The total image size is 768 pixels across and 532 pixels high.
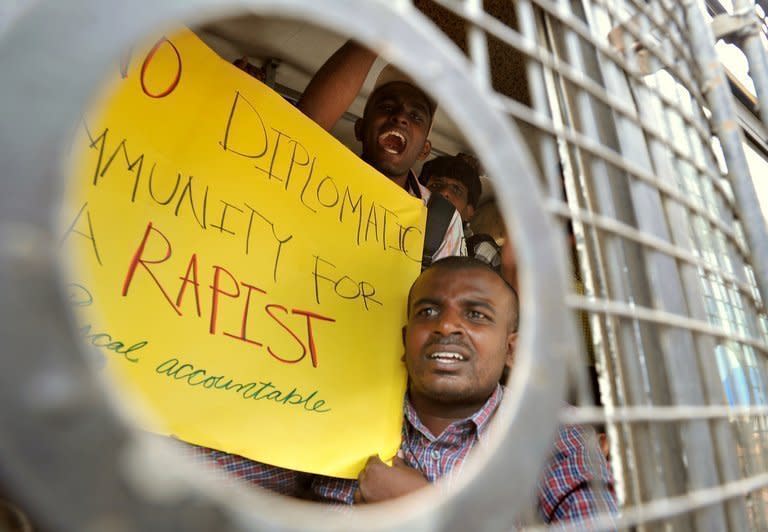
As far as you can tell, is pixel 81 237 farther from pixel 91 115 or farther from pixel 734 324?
pixel 734 324

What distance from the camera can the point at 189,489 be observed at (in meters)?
0.22

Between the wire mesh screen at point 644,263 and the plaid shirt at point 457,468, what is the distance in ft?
0.72

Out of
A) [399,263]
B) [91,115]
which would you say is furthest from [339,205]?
[91,115]

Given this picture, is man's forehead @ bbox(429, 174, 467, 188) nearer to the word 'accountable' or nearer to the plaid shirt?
the plaid shirt

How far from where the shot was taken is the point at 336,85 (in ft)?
3.83

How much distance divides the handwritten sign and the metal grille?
446mm

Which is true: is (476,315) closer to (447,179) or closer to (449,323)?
(449,323)

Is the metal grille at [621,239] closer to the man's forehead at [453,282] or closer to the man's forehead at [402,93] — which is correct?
the man's forehead at [453,282]

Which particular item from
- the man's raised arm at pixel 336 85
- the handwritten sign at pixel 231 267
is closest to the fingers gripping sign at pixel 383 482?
the handwritten sign at pixel 231 267

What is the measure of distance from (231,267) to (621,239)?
1.79 feet

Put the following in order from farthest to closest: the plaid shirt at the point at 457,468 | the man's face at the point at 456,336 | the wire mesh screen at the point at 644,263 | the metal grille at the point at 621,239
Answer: the man's face at the point at 456,336 < the plaid shirt at the point at 457,468 < the wire mesh screen at the point at 644,263 < the metal grille at the point at 621,239

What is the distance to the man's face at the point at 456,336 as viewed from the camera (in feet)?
3.32

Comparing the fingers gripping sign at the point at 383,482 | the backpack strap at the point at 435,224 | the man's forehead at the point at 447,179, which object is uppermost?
the man's forehead at the point at 447,179

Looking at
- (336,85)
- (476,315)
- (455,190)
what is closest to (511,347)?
(476,315)
